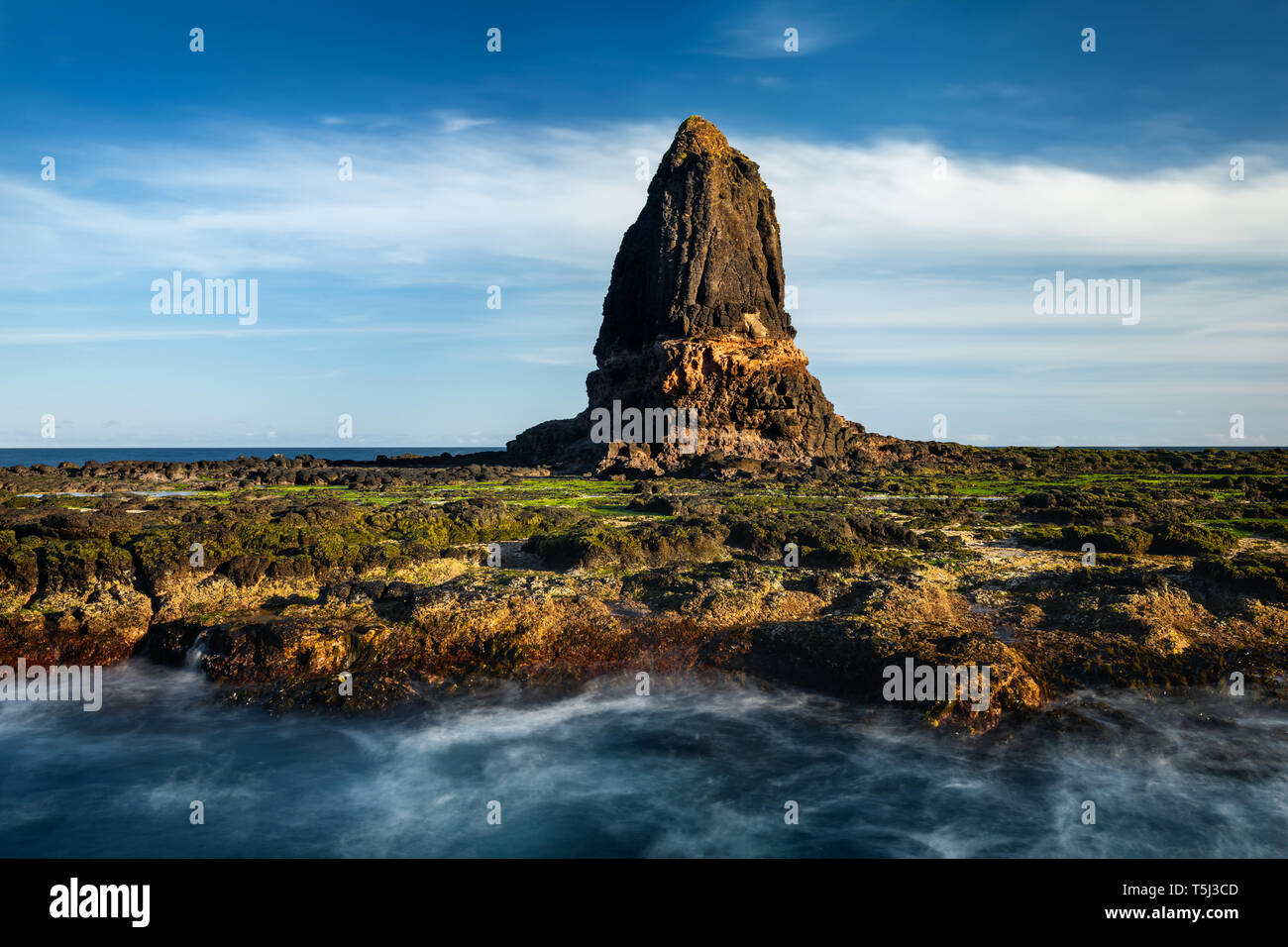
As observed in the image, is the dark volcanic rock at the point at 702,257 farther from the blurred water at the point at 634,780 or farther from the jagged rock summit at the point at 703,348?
the blurred water at the point at 634,780

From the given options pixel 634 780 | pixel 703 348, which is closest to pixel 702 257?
pixel 703 348

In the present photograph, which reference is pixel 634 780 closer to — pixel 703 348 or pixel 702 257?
pixel 703 348

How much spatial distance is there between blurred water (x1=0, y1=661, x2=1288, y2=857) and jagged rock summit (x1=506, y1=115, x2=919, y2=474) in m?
36.1

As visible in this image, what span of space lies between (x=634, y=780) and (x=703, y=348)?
140 feet

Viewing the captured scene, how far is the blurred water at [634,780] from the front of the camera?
973 centimetres

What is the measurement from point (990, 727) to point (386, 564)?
14.0 meters

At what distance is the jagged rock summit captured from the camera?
2035 inches

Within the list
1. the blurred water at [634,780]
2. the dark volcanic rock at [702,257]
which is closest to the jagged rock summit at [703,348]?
the dark volcanic rock at [702,257]

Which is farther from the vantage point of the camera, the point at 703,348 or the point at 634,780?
the point at 703,348

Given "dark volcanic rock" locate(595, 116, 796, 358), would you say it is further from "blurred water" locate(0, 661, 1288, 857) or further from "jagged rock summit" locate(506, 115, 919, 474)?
"blurred water" locate(0, 661, 1288, 857)

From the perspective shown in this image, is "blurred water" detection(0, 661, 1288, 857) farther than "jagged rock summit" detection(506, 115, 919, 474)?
No

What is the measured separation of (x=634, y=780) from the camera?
1124 centimetres

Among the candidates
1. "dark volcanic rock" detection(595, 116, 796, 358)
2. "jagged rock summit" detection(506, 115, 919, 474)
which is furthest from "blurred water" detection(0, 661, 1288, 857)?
"dark volcanic rock" detection(595, 116, 796, 358)

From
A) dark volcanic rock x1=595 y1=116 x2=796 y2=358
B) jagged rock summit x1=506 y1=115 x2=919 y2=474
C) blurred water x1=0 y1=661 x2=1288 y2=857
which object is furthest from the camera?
dark volcanic rock x1=595 y1=116 x2=796 y2=358
